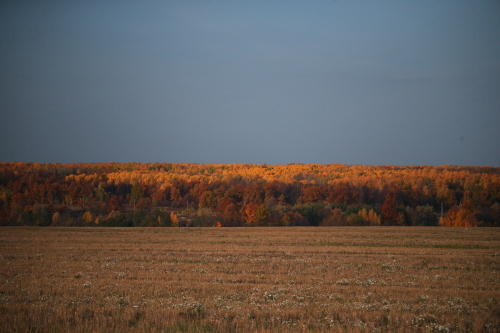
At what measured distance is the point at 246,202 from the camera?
10325 centimetres

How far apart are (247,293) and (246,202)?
290 feet

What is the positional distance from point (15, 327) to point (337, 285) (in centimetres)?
1109

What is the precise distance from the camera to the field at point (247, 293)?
11086 mm

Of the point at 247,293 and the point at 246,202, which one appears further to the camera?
the point at 246,202

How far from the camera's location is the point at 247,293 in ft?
49.4

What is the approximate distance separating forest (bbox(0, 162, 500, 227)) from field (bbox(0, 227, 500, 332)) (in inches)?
2217

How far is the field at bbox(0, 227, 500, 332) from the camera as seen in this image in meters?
11.1

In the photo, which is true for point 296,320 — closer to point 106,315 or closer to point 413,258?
point 106,315

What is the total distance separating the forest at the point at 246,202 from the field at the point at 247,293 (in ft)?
185

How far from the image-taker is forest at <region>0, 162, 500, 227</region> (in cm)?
7975

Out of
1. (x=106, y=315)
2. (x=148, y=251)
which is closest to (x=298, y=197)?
(x=148, y=251)

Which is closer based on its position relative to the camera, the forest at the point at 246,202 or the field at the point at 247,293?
the field at the point at 247,293

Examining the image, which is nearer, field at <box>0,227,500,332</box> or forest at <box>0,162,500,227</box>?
field at <box>0,227,500,332</box>

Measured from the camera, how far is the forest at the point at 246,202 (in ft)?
262
